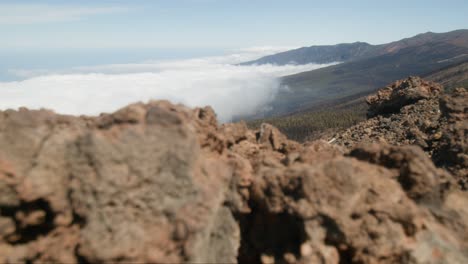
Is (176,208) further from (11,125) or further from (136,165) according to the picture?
(11,125)

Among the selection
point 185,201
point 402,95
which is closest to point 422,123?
point 402,95

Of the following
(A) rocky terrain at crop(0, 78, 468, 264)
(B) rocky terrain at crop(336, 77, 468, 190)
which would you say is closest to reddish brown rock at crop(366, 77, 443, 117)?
(B) rocky terrain at crop(336, 77, 468, 190)

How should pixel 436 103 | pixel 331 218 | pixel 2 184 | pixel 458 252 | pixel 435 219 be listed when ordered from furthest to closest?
1. pixel 436 103
2. pixel 435 219
3. pixel 458 252
4. pixel 331 218
5. pixel 2 184

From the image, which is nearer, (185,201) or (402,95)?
(185,201)

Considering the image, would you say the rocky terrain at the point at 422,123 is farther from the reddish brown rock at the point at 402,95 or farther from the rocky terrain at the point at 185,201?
the rocky terrain at the point at 185,201

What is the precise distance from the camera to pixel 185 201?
7.90 metres

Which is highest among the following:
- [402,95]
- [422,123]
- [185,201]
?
[185,201]

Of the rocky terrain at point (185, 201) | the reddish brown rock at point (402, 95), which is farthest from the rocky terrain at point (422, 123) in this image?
the rocky terrain at point (185, 201)

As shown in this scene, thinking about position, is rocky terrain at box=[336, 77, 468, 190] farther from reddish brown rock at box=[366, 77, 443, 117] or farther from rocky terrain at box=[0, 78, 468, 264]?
rocky terrain at box=[0, 78, 468, 264]

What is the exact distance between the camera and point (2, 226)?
7645 millimetres

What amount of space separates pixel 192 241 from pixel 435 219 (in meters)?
5.56

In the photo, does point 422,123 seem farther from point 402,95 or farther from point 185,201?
point 185,201

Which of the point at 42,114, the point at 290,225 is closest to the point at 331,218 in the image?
the point at 290,225

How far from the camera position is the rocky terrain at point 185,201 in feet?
24.9
